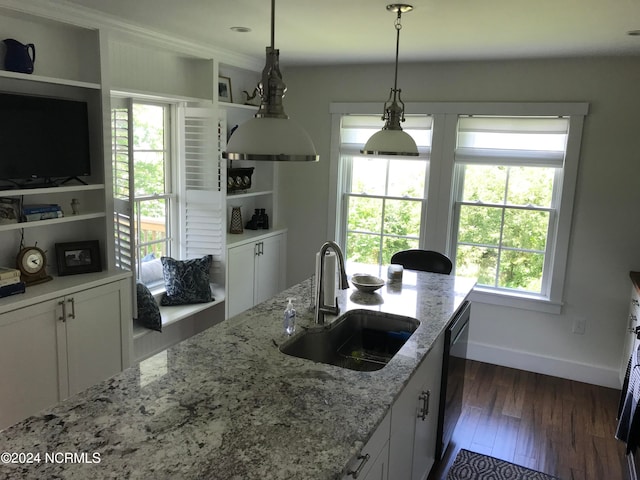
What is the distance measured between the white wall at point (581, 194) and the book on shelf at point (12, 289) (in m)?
3.06

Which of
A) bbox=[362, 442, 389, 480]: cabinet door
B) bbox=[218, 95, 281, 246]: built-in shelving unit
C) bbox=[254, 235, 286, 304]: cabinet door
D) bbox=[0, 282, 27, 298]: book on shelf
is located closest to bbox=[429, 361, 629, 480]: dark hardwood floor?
bbox=[362, 442, 389, 480]: cabinet door

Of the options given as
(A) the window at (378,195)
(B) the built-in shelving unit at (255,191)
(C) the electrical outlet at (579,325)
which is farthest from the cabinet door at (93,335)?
(C) the electrical outlet at (579,325)

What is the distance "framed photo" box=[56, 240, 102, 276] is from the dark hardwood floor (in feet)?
7.92

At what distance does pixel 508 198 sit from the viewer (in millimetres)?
4262

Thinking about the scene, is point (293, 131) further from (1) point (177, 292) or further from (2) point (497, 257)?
(2) point (497, 257)

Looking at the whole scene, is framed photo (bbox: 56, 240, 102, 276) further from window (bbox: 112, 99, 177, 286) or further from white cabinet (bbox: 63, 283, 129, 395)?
window (bbox: 112, 99, 177, 286)

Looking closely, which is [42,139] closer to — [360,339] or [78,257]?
[78,257]

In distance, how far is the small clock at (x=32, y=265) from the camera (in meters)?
2.90

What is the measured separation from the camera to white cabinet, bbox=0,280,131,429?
104 inches

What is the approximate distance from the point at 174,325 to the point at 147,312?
675 mm

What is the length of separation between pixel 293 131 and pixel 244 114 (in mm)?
3201

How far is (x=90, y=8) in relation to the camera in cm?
289

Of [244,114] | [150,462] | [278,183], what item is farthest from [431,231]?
[150,462]

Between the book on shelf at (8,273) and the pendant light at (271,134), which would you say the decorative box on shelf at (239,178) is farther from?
the pendant light at (271,134)
